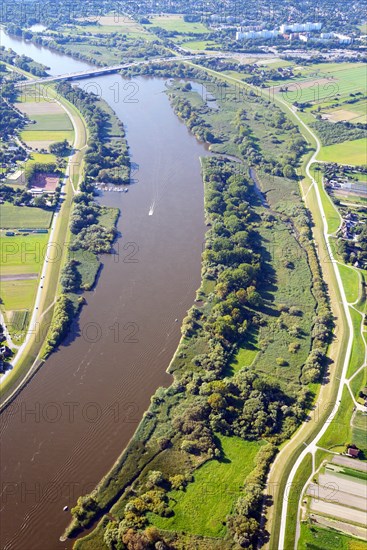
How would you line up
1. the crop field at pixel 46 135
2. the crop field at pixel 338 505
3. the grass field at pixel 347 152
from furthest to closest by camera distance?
the crop field at pixel 46 135 < the grass field at pixel 347 152 < the crop field at pixel 338 505

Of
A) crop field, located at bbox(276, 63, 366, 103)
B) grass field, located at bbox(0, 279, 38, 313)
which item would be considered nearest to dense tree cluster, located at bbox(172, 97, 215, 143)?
crop field, located at bbox(276, 63, 366, 103)

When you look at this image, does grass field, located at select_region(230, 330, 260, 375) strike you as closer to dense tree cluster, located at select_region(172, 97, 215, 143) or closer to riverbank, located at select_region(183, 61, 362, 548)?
riverbank, located at select_region(183, 61, 362, 548)

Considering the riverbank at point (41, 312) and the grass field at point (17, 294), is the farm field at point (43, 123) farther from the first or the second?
the grass field at point (17, 294)

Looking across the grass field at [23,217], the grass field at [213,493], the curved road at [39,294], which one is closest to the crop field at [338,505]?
the grass field at [213,493]

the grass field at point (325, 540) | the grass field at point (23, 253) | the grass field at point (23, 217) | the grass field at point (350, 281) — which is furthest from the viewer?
the grass field at point (23, 217)

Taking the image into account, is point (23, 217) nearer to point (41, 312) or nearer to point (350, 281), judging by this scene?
point (41, 312)

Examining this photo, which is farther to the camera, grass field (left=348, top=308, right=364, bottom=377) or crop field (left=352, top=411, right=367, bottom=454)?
grass field (left=348, top=308, right=364, bottom=377)
